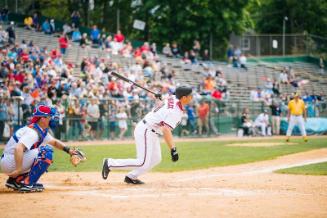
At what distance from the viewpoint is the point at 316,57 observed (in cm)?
4788

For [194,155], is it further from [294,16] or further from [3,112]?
[294,16]

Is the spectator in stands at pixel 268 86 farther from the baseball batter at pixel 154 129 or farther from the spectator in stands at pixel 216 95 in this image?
the baseball batter at pixel 154 129

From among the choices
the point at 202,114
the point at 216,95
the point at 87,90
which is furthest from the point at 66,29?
the point at 202,114

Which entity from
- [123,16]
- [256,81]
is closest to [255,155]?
[256,81]

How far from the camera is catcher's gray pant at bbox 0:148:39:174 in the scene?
33.5 feet

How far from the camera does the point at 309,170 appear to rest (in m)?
14.6

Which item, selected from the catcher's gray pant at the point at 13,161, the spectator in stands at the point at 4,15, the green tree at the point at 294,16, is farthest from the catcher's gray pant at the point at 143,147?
the green tree at the point at 294,16

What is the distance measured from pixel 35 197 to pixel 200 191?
105 inches

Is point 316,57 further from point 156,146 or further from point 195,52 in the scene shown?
point 156,146

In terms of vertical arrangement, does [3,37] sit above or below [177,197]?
above

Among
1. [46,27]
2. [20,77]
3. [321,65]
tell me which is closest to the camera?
[20,77]

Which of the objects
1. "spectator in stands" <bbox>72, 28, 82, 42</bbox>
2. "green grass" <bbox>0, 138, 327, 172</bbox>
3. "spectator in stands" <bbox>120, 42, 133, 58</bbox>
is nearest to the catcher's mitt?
"green grass" <bbox>0, 138, 327, 172</bbox>

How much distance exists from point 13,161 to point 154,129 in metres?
2.55

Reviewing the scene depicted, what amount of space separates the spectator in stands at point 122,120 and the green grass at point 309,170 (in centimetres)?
1243
